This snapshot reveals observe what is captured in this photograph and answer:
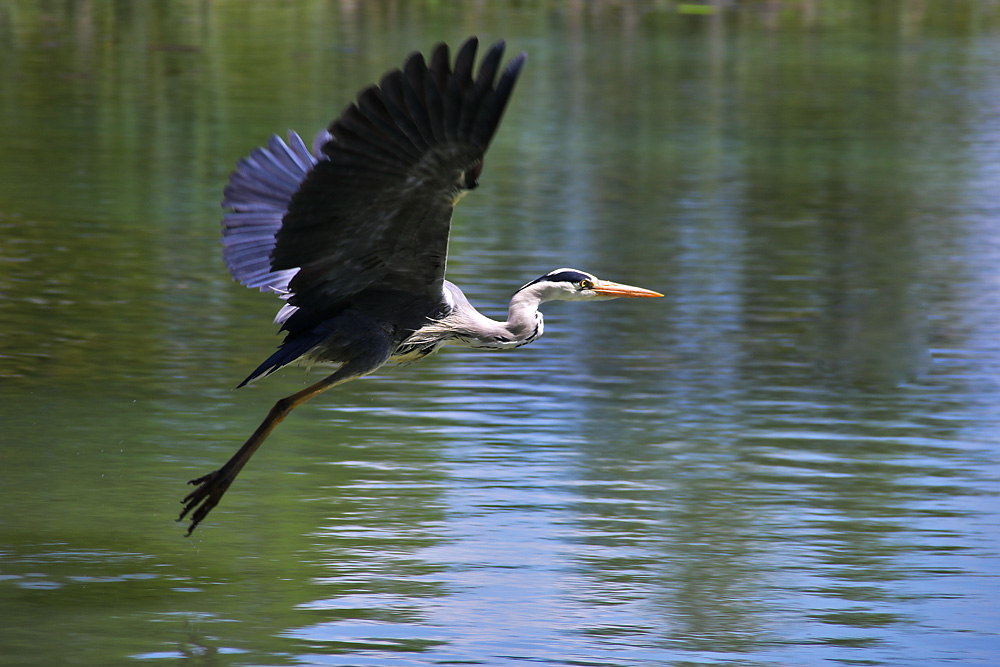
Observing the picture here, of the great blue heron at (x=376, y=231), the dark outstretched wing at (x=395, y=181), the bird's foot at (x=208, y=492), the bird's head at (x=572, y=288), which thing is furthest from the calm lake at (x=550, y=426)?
the dark outstretched wing at (x=395, y=181)

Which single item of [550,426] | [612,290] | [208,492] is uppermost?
[612,290]

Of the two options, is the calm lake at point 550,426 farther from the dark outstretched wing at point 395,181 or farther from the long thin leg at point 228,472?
the dark outstretched wing at point 395,181

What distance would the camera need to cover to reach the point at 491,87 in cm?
635

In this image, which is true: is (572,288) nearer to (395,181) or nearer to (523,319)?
(523,319)

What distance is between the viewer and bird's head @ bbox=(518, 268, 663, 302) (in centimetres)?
812

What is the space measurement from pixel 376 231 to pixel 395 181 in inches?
16.7

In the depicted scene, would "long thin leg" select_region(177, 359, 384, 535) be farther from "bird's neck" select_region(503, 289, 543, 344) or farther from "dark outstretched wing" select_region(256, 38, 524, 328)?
"bird's neck" select_region(503, 289, 543, 344)

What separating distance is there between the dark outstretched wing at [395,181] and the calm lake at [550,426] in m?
1.16

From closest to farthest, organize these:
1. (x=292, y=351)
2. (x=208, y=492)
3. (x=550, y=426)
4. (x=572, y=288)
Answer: (x=208, y=492)
(x=292, y=351)
(x=572, y=288)
(x=550, y=426)

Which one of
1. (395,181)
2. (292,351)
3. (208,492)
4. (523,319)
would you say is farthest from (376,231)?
(208,492)

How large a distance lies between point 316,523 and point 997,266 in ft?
27.8

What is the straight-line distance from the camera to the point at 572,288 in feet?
26.8

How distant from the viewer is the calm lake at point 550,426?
6734 mm

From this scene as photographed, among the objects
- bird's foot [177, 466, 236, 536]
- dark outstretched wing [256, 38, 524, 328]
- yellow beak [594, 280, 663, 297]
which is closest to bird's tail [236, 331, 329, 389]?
dark outstretched wing [256, 38, 524, 328]
